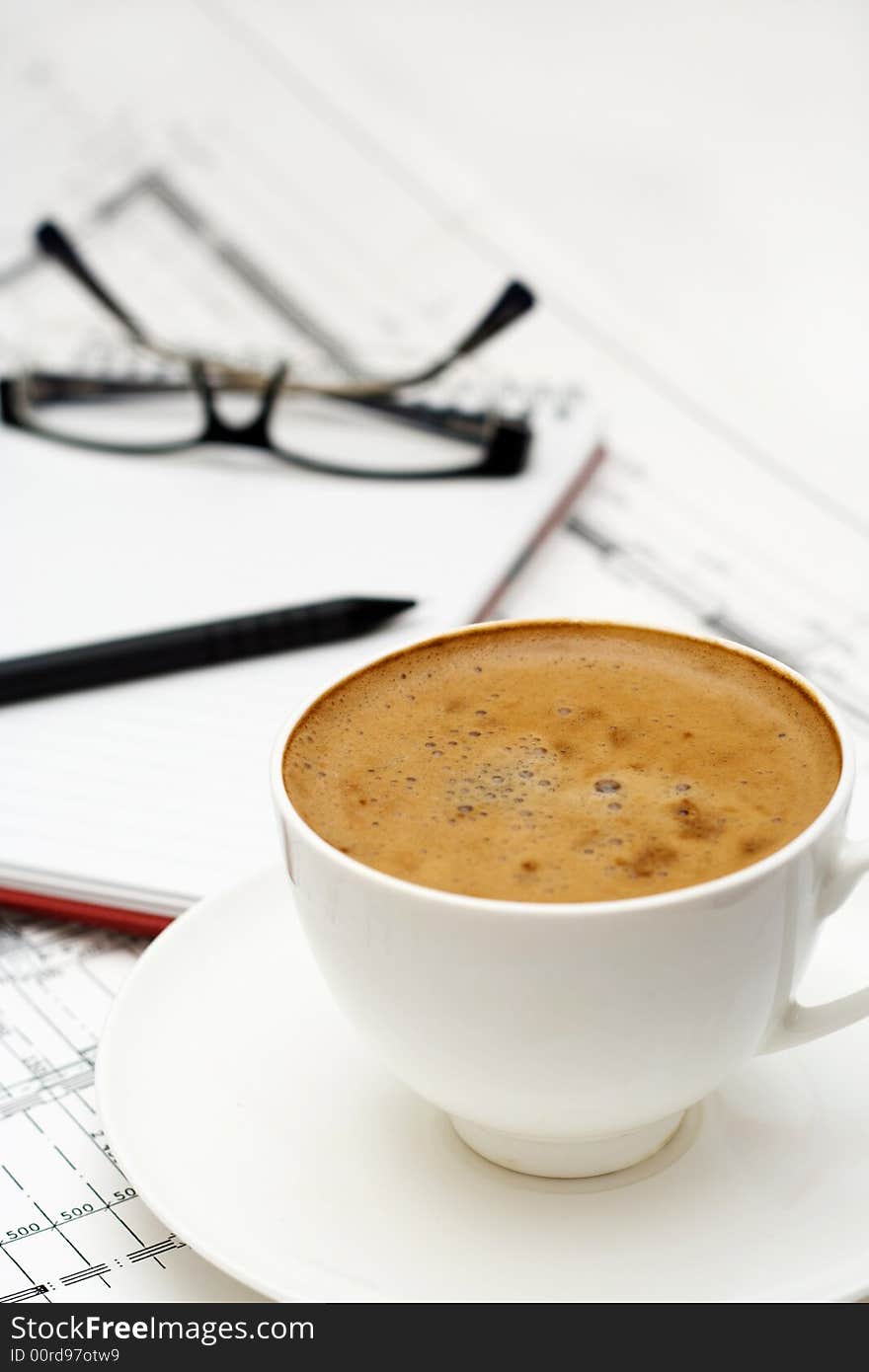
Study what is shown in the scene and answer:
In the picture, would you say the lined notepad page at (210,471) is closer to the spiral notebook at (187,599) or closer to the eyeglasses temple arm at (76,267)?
the spiral notebook at (187,599)

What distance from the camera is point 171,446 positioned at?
4.93 ft

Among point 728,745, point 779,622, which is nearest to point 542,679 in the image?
point 728,745

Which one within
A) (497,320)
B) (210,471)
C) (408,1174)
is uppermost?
(497,320)

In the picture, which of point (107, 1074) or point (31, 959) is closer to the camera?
point (107, 1074)

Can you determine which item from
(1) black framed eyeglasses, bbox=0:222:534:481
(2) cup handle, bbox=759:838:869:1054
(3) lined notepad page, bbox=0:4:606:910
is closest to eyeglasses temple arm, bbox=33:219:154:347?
(1) black framed eyeglasses, bbox=0:222:534:481

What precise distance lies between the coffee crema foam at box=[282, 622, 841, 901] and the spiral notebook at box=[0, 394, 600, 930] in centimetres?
6

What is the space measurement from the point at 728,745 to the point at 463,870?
140 millimetres

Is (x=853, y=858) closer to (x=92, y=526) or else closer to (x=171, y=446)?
(x=92, y=526)

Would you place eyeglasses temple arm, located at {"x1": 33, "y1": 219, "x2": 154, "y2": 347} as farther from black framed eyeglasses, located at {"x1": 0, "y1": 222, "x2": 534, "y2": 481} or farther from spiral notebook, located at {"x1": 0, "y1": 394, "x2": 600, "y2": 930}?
spiral notebook, located at {"x1": 0, "y1": 394, "x2": 600, "y2": 930}

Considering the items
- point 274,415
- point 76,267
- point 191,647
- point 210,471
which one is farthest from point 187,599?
point 76,267

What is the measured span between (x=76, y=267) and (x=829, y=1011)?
4.18 ft

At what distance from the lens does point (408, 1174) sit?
2.17 feet

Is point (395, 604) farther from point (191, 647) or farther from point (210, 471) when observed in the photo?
point (210, 471)

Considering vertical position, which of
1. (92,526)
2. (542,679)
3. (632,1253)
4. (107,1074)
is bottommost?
(92,526)
